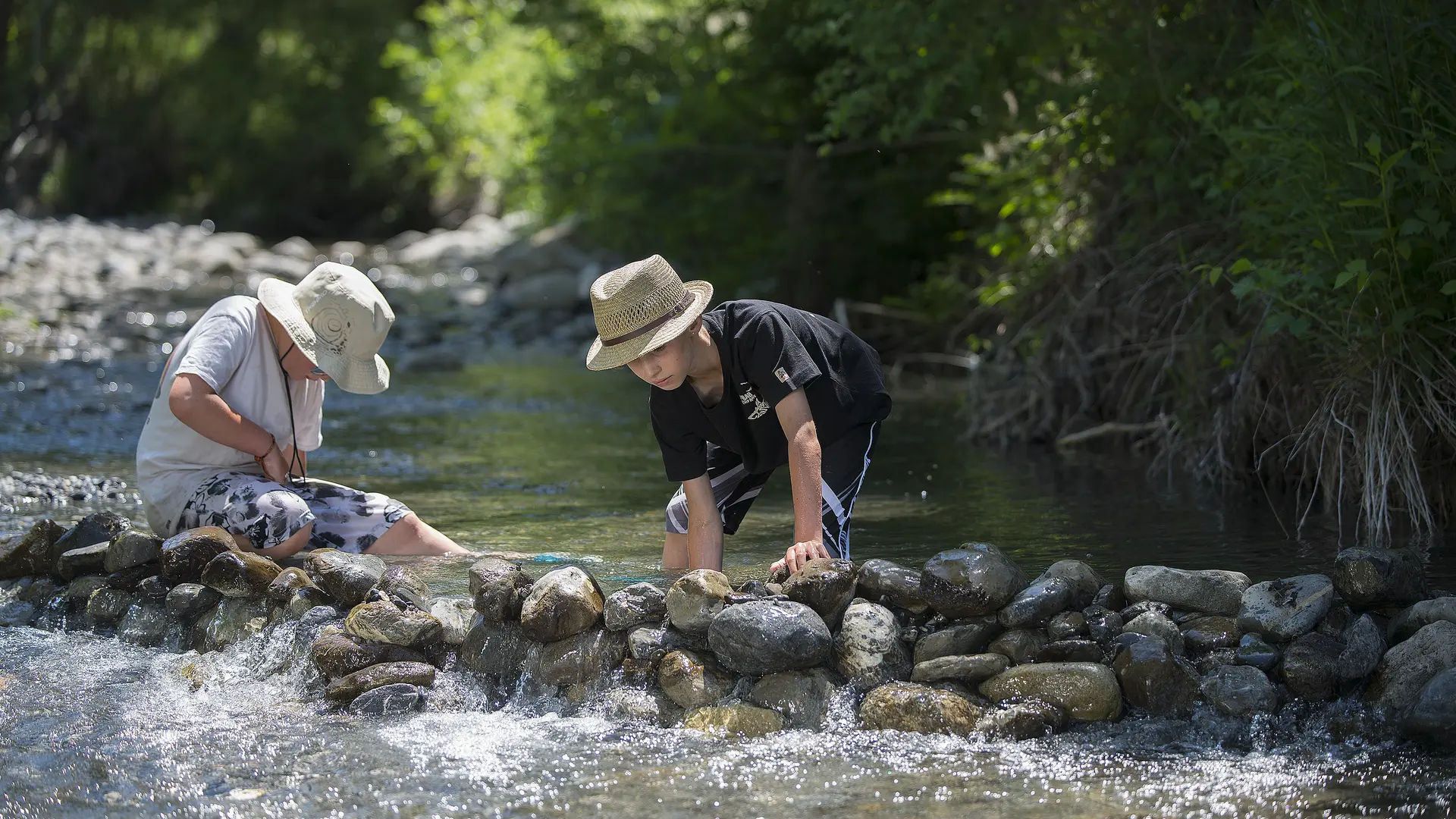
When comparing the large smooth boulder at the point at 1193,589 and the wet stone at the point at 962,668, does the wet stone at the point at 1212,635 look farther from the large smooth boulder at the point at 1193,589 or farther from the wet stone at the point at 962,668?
the wet stone at the point at 962,668

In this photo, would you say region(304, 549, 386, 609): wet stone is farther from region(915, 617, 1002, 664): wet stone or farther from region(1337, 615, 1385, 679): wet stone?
region(1337, 615, 1385, 679): wet stone

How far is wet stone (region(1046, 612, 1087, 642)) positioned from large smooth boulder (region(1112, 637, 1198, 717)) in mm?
202

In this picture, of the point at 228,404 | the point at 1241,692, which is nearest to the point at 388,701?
the point at 228,404

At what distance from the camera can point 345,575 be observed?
4.79 meters

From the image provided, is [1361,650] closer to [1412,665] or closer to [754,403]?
[1412,665]

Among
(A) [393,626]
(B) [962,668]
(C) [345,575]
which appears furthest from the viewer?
(C) [345,575]

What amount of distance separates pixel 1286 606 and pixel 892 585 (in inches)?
45.2

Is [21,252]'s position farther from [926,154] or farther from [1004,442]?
[1004,442]

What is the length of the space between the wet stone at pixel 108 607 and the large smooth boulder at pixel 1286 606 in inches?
147

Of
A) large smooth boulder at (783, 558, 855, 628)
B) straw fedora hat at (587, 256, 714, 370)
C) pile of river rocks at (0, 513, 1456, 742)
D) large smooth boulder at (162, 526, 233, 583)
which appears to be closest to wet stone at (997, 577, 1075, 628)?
pile of river rocks at (0, 513, 1456, 742)

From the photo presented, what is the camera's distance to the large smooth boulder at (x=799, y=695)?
160 inches

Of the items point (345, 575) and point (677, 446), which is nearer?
point (677, 446)

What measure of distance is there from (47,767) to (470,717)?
1123 millimetres

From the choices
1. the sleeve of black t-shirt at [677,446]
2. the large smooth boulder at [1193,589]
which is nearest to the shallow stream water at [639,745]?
the large smooth boulder at [1193,589]
